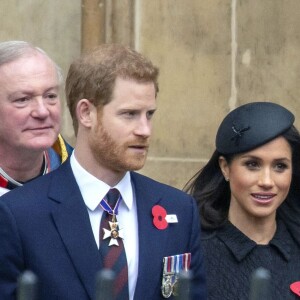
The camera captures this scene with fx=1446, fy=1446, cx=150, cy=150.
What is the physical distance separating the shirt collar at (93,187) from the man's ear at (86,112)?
0.14 metres

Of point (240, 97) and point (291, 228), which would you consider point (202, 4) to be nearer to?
point (240, 97)

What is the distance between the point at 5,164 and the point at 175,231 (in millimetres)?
663

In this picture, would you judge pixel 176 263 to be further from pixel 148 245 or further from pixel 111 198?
pixel 111 198

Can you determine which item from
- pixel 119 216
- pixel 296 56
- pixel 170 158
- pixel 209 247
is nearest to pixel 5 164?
pixel 119 216

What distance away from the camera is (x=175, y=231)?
4.88 meters

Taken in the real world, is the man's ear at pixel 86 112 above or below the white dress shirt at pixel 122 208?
above

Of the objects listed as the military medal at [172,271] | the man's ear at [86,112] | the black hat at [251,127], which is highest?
the man's ear at [86,112]

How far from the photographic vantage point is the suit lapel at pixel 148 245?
4688mm

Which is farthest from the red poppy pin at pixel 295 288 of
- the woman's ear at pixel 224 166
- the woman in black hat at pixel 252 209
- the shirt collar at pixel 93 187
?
the shirt collar at pixel 93 187

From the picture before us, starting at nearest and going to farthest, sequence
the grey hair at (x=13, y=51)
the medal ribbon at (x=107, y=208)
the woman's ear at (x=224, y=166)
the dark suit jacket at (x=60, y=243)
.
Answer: the dark suit jacket at (x=60, y=243) → the medal ribbon at (x=107, y=208) → the grey hair at (x=13, y=51) → the woman's ear at (x=224, y=166)

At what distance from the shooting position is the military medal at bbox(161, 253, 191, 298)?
4.77 metres

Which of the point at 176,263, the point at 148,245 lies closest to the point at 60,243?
the point at 148,245

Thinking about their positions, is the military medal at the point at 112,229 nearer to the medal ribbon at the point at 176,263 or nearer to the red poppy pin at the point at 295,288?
the medal ribbon at the point at 176,263

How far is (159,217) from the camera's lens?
4867 millimetres
